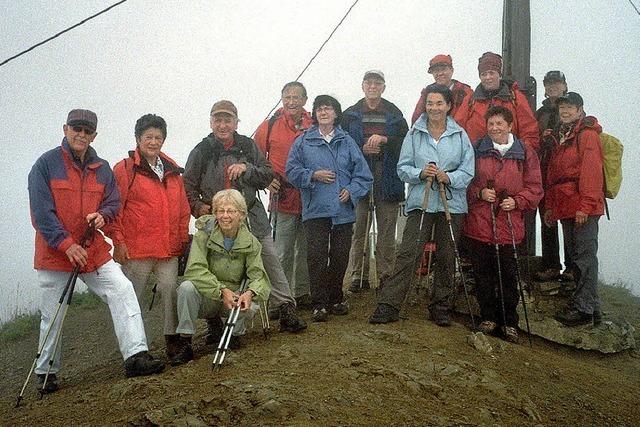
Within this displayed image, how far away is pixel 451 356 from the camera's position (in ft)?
20.5

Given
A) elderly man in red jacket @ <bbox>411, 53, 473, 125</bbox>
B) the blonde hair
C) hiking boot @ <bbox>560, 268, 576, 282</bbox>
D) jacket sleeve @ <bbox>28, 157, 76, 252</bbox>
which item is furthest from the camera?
hiking boot @ <bbox>560, 268, 576, 282</bbox>

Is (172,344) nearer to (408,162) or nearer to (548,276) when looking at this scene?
(408,162)

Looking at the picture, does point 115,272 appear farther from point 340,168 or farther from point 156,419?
point 340,168

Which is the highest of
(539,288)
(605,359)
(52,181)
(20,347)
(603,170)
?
(603,170)

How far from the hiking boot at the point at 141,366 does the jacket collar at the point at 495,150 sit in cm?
453

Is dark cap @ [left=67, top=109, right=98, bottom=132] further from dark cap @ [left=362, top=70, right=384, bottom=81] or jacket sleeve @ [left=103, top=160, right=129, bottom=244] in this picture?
dark cap @ [left=362, top=70, right=384, bottom=81]

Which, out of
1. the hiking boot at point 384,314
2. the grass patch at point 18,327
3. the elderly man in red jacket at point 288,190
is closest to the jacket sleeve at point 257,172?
the elderly man in red jacket at point 288,190

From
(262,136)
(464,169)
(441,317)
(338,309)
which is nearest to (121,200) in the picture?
(262,136)

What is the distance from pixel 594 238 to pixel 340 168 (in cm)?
345

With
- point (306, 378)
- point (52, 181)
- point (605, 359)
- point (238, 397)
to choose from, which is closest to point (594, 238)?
point (605, 359)

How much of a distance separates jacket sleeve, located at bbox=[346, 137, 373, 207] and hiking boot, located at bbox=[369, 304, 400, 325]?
1.33 m

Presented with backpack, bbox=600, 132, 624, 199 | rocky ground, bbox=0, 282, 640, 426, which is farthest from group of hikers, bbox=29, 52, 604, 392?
rocky ground, bbox=0, 282, 640, 426

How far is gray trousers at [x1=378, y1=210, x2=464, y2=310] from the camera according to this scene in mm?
7305

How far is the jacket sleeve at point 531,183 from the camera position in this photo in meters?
7.30
